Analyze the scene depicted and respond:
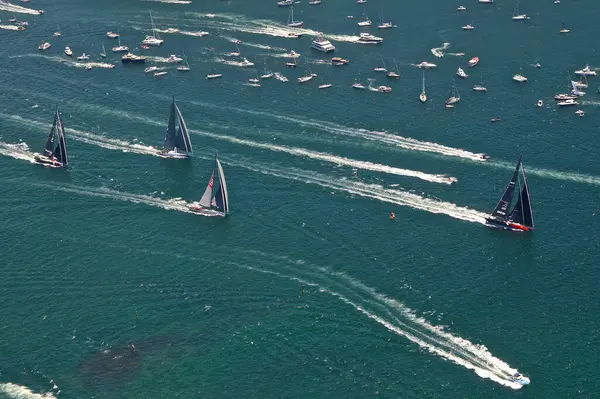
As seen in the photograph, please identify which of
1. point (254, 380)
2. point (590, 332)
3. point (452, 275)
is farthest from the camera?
point (452, 275)

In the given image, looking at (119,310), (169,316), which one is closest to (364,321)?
(169,316)

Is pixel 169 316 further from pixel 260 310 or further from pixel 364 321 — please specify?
pixel 364 321

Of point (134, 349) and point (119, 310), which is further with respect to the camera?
point (119, 310)

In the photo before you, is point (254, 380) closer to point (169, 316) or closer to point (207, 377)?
point (207, 377)

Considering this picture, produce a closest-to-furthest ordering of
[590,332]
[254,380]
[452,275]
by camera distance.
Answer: [254,380] → [590,332] → [452,275]

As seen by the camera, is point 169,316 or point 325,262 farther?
point 325,262

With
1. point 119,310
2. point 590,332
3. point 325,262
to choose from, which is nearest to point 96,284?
point 119,310
